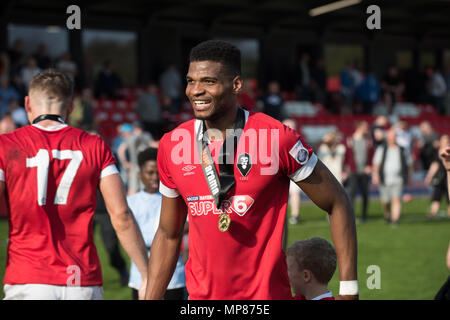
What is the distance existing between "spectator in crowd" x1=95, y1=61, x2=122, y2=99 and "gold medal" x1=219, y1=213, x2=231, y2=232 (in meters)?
21.0

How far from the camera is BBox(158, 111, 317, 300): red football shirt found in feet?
10.5

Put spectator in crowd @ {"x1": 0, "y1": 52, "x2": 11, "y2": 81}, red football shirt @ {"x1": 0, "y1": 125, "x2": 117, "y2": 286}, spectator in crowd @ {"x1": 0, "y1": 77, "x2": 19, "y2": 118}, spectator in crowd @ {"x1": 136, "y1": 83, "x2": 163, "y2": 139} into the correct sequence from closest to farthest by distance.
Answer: red football shirt @ {"x1": 0, "y1": 125, "x2": 117, "y2": 286} < spectator in crowd @ {"x1": 0, "y1": 77, "x2": 19, "y2": 118} < spectator in crowd @ {"x1": 0, "y1": 52, "x2": 11, "y2": 81} < spectator in crowd @ {"x1": 136, "y1": 83, "x2": 163, "y2": 139}

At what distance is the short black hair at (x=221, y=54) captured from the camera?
3.29m

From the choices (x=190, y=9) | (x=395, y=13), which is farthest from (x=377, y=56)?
(x=190, y=9)

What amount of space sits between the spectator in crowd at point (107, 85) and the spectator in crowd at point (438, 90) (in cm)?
1573

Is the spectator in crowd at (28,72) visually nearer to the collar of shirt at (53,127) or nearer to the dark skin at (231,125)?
the collar of shirt at (53,127)

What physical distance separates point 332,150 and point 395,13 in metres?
17.6

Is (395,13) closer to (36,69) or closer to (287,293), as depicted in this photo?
(36,69)

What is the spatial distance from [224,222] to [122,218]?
3.59 ft

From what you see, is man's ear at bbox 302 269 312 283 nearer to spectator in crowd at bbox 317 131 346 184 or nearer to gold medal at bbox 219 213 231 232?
gold medal at bbox 219 213 231 232

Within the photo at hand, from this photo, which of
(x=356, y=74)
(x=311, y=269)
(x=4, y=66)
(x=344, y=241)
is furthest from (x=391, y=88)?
(x=344, y=241)

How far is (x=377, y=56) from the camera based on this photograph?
34.4 meters

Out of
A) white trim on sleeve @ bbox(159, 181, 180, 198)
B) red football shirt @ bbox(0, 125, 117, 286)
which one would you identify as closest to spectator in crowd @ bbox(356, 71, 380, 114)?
red football shirt @ bbox(0, 125, 117, 286)
